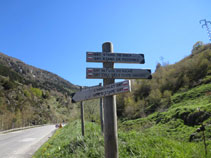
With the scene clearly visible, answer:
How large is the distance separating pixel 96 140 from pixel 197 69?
138 feet

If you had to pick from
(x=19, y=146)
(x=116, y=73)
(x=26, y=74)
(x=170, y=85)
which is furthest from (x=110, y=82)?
(x=26, y=74)

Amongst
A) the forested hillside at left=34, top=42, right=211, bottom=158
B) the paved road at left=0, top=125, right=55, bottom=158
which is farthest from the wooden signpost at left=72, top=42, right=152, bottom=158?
the paved road at left=0, top=125, right=55, bottom=158

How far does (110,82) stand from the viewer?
3098mm

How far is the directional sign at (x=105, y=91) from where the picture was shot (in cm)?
272

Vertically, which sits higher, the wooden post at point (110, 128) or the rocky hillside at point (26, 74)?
the rocky hillside at point (26, 74)

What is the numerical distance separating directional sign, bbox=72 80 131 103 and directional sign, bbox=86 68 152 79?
235mm

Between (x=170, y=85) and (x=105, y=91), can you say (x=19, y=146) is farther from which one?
(x=170, y=85)

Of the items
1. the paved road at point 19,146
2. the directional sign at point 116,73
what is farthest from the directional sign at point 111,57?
the paved road at point 19,146

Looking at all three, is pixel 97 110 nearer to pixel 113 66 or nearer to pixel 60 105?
pixel 113 66

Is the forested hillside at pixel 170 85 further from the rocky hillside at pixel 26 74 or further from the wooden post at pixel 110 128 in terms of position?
the rocky hillside at pixel 26 74

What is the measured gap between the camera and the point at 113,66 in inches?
128

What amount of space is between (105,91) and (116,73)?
40 cm

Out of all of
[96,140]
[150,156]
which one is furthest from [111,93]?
[96,140]

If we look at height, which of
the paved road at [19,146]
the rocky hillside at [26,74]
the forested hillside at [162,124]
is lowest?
the paved road at [19,146]
